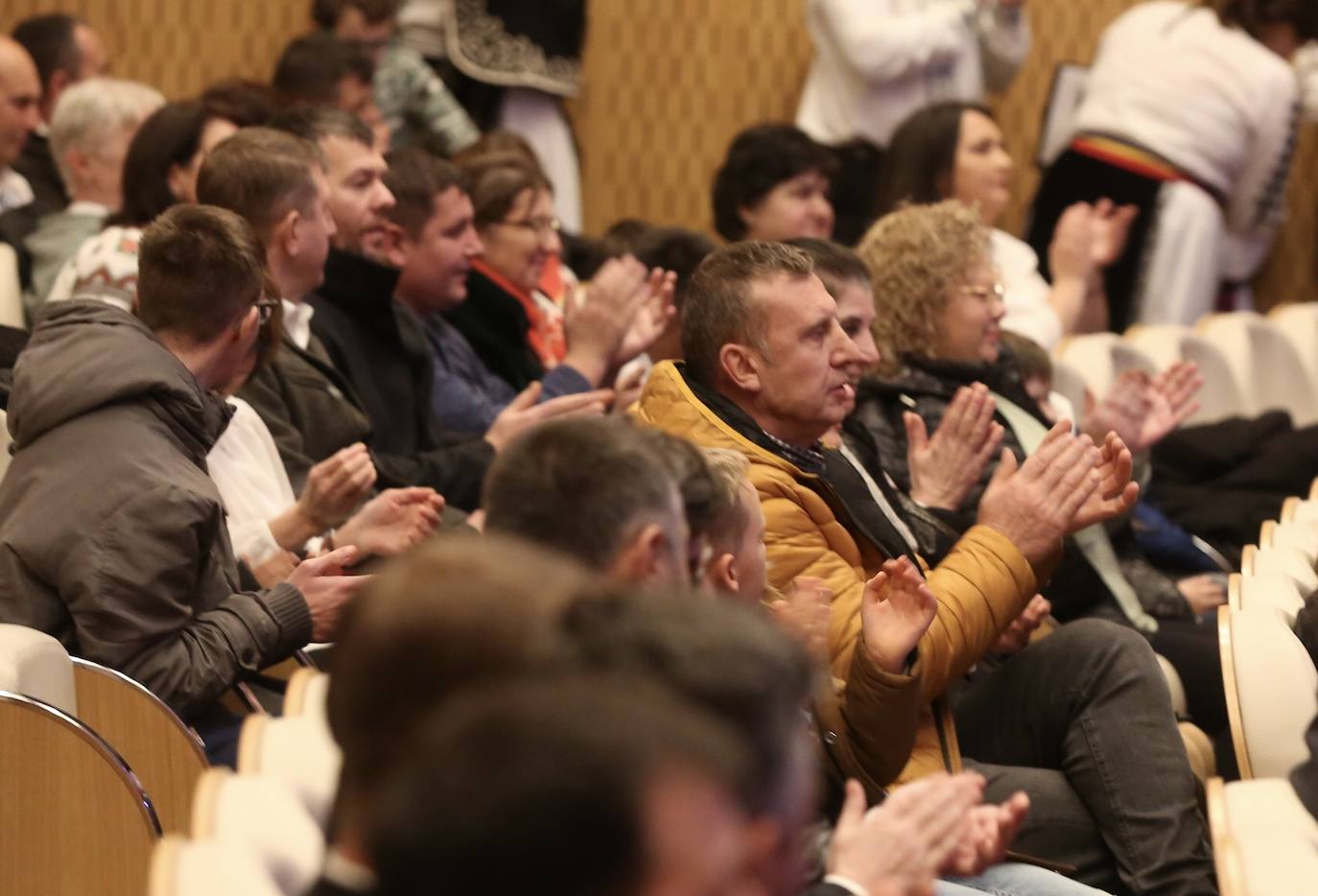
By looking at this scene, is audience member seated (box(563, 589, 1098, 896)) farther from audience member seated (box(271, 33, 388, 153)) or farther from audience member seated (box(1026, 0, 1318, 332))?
audience member seated (box(1026, 0, 1318, 332))

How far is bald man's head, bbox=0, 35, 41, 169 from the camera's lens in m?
4.21

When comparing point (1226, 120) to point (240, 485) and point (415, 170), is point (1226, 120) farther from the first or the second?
point (240, 485)

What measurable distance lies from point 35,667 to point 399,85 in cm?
341

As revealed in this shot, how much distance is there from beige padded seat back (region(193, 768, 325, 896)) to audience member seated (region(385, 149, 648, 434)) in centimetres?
208

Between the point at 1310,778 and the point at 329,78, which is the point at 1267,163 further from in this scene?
the point at 1310,778

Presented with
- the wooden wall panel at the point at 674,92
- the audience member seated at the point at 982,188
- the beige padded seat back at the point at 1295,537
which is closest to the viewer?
the beige padded seat back at the point at 1295,537

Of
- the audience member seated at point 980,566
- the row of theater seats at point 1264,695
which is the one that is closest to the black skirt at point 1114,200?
the row of theater seats at point 1264,695

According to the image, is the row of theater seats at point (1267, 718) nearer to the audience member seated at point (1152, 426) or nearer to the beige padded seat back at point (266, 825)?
the audience member seated at point (1152, 426)

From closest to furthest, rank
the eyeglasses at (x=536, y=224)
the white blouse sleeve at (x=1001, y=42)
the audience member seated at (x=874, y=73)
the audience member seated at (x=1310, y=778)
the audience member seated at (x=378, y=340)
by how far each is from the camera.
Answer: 1. the audience member seated at (x=1310, y=778)
2. the audience member seated at (x=378, y=340)
3. the eyeglasses at (x=536, y=224)
4. the audience member seated at (x=874, y=73)
5. the white blouse sleeve at (x=1001, y=42)

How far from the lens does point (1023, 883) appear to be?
219cm

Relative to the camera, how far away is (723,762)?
3.06ft

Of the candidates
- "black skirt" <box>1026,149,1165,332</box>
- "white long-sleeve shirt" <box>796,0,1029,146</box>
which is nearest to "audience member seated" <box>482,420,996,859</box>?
"white long-sleeve shirt" <box>796,0,1029,146</box>

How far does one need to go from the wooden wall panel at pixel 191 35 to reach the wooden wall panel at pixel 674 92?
103cm

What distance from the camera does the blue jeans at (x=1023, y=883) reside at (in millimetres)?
2178
